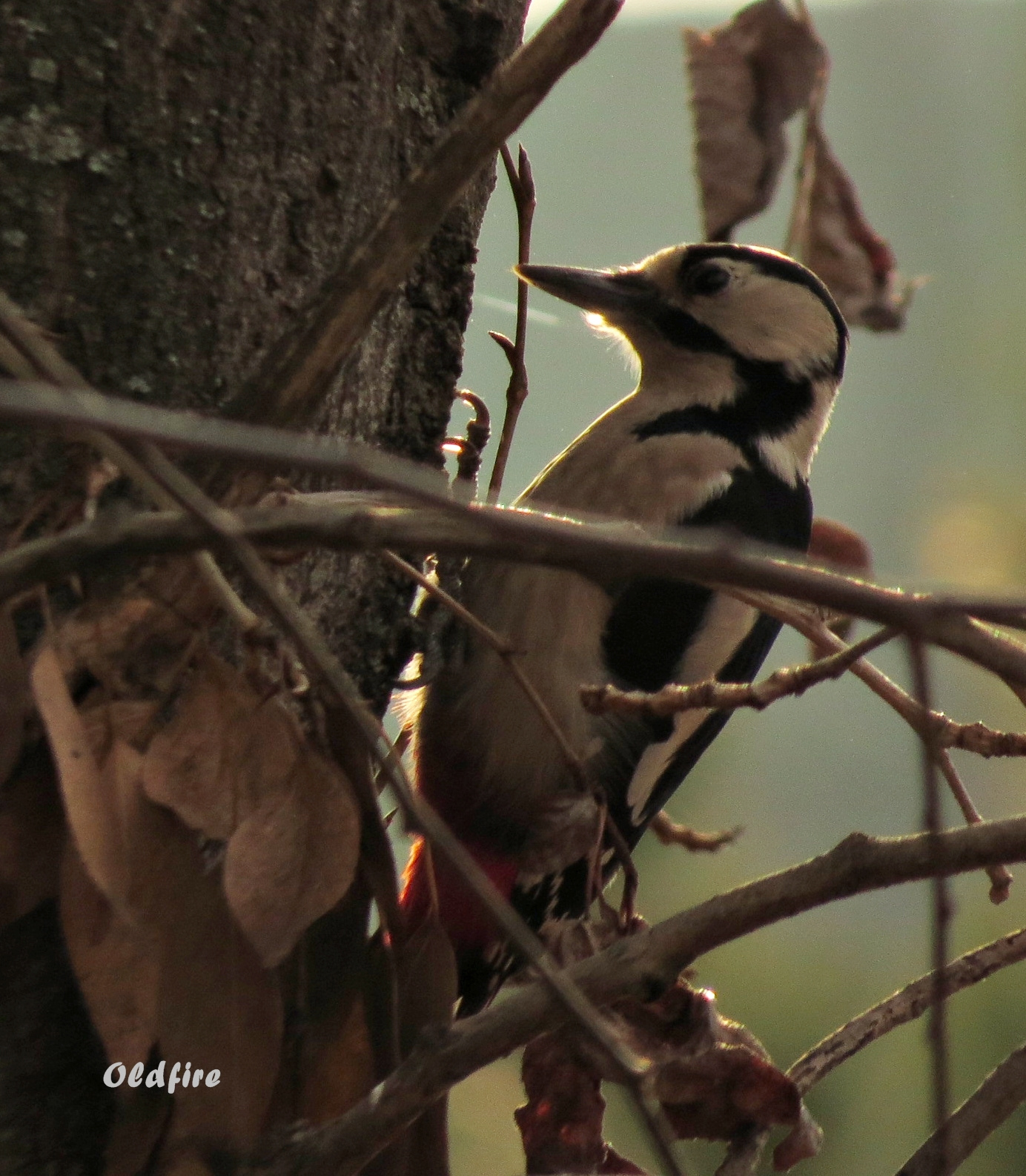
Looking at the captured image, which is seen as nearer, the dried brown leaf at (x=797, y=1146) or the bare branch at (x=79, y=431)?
the bare branch at (x=79, y=431)

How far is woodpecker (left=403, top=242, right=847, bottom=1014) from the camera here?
5.67 ft

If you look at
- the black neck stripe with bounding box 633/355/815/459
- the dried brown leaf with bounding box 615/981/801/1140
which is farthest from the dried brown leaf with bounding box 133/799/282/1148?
the black neck stripe with bounding box 633/355/815/459

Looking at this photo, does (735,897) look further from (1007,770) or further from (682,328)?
(1007,770)

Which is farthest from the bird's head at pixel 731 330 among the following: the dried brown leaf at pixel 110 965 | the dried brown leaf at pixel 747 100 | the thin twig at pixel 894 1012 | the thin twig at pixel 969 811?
the dried brown leaf at pixel 110 965

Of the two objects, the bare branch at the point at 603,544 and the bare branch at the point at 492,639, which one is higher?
the bare branch at the point at 603,544

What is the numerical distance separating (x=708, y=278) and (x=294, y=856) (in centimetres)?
138

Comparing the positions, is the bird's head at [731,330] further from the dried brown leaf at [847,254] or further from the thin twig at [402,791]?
the thin twig at [402,791]

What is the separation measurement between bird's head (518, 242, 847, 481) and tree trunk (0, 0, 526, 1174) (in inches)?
31.8

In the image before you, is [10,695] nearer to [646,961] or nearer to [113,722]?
[113,722]

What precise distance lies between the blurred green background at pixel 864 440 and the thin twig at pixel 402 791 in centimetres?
104

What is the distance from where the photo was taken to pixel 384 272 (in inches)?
30.7

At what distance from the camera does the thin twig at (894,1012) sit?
100cm

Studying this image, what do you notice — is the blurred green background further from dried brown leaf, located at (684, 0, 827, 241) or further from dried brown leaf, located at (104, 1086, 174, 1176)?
dried brown leaf, located at (104, 1086, 174, 1176)

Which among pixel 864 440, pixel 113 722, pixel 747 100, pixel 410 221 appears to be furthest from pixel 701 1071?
pixel 864 440
